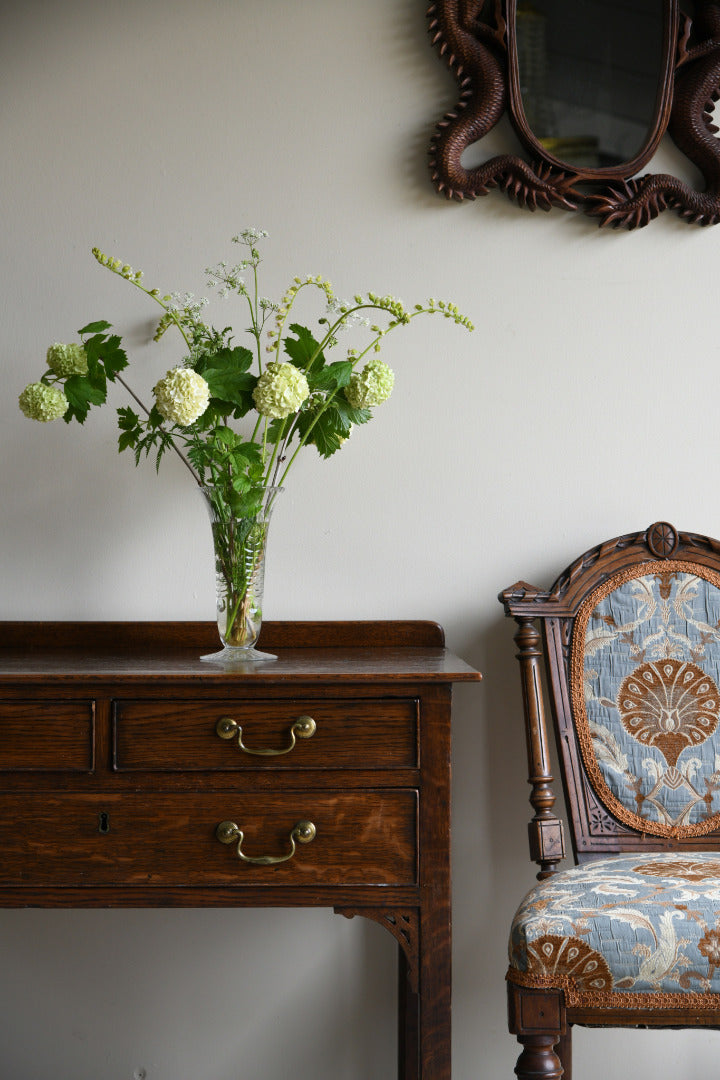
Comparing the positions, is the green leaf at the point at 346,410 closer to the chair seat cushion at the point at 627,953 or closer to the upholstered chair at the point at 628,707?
the upholstered chair at the point at 628,707

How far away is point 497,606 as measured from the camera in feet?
6.27

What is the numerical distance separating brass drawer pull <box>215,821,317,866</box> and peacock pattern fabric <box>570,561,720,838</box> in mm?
569

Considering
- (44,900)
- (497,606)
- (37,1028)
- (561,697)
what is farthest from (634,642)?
(37,1028)

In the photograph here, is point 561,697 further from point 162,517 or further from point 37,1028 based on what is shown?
point 37,1028

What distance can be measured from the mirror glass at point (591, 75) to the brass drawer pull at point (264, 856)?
1.37 m

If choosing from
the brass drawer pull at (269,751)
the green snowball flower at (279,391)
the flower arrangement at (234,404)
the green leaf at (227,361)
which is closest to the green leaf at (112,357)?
the flower arrangement at (234,404)

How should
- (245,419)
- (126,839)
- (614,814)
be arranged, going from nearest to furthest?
(126,839) → (614,814) → (245,419)

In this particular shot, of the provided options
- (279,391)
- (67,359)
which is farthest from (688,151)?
(67,359)

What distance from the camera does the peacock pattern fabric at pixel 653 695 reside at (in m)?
1.66

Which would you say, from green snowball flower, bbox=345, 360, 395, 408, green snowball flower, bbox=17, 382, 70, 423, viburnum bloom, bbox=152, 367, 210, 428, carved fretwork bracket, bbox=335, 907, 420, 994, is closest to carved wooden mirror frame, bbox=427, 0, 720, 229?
green snowball flower, bbox=345, 360, 395, 408

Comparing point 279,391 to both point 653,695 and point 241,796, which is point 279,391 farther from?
point 653,695

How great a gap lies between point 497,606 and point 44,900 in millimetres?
995

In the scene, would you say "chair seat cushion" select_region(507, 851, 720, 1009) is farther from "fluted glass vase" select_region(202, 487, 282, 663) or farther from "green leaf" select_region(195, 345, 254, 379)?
"green leaf" select_region(195, 345, 254, 379)

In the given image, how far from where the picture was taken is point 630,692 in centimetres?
169
